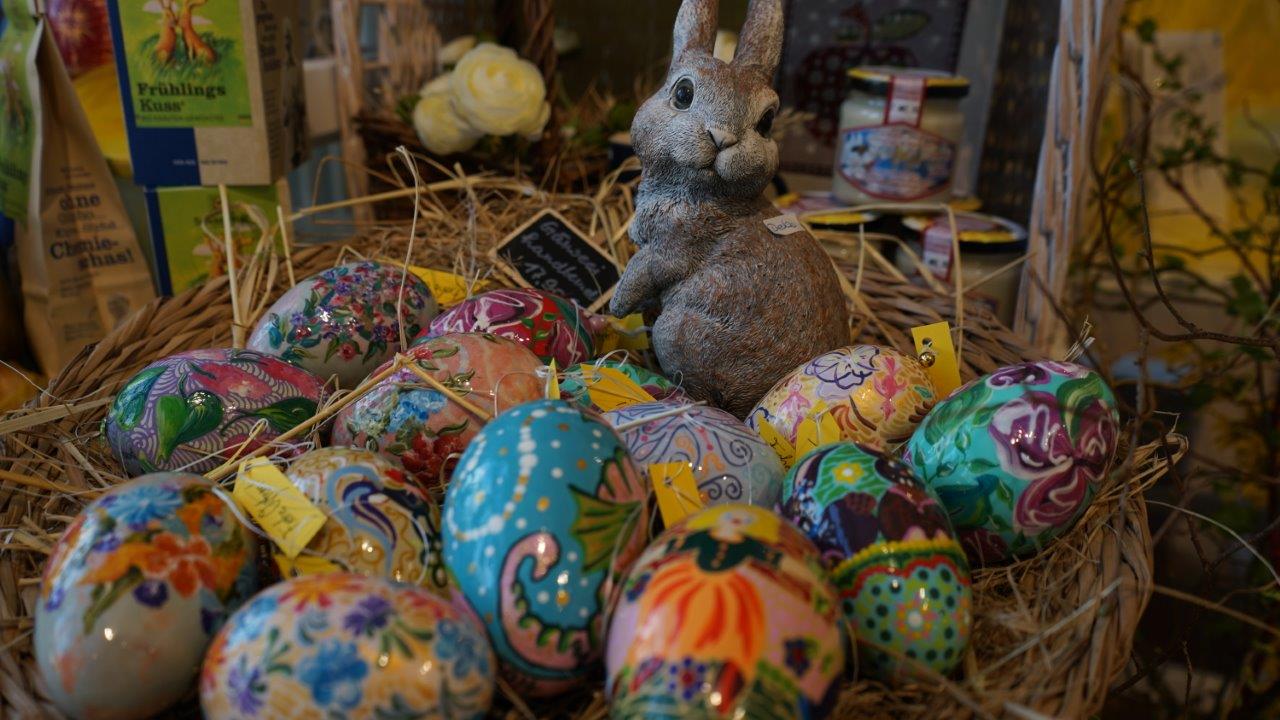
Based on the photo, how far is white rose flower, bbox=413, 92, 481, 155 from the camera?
1.68 m

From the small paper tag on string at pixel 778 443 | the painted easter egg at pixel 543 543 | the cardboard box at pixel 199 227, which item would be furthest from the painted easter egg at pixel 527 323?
the cardboard box at pixel 199 227

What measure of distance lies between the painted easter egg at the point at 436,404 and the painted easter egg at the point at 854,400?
289mm

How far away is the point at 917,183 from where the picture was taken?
158 centimetres

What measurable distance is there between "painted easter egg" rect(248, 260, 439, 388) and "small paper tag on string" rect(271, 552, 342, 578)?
1.35ft

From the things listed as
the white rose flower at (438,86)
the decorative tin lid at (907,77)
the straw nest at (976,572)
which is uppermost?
the decorative tin lid at (907,77)

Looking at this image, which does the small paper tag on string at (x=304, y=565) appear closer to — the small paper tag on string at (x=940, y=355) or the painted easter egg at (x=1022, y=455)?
the painted easter egg at (x=1022, y=455)

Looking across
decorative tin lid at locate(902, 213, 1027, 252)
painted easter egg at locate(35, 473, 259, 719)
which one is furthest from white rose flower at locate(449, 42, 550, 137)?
painted easter egg at locate(35, 473, 259, 719)

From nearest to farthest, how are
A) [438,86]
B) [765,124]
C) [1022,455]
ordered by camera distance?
[1022,455] → [765,124] → [438,86]

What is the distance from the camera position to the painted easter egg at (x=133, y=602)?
28.1 inches

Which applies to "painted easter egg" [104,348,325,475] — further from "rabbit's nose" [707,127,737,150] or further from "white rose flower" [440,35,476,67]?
"white rose flower" [440,35,476,67]

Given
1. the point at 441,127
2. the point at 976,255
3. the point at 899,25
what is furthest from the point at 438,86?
the point at 976,255

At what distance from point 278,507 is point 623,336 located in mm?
643

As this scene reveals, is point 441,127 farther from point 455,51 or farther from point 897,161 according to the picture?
point 897,161

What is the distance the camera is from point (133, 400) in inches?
39.5
